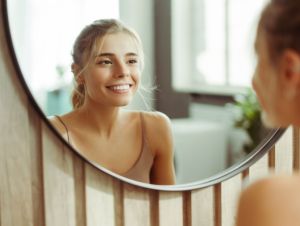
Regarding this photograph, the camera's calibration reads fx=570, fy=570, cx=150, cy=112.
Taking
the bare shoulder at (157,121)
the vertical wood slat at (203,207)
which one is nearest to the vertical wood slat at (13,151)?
the bare shoulder at (157,121)

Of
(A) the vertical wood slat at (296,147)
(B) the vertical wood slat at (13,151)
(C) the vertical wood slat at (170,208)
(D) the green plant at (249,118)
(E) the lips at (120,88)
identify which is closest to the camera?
(B) the vertical wood slat at (13,151)

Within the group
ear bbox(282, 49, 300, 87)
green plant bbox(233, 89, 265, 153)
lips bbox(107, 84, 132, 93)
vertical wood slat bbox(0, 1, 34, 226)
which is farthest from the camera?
green plant bbox(233, 89, 265, 153)

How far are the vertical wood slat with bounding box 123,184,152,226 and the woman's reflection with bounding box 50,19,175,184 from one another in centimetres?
3

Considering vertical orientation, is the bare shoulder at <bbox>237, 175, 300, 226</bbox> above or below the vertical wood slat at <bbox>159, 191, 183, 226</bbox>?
above

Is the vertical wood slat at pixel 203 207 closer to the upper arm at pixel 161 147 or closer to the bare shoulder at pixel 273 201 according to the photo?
the upper arm at pixel 161 147

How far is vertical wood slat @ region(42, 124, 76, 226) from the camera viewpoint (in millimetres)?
1076

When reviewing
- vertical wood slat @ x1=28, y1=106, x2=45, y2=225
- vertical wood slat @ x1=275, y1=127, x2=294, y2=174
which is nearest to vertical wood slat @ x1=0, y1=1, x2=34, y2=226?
vertical wood slat @ x1=28, y1=106, x2=45, y2=225

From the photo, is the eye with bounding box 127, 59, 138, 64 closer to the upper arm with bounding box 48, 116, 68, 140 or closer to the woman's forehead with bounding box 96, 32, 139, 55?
the woman's forehead with bounding box 96, 32, 139, 55

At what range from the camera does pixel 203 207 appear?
1.31 metres


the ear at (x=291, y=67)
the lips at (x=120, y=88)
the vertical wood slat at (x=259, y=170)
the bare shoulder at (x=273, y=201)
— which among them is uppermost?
the ear at (x=291, y=67)

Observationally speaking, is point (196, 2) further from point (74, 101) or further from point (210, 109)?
point (74, 101)

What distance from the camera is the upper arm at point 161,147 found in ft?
3.89

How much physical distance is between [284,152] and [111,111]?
0.54 metres

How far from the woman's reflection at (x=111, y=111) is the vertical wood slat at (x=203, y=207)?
15 cm
